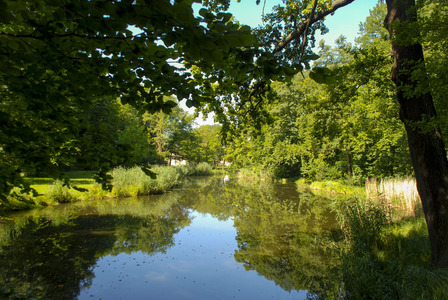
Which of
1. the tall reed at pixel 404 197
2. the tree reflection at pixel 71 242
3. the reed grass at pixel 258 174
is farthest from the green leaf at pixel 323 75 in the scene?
the reed grass at pixel 258 174

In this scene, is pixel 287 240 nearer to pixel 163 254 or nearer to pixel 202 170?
pixel 163 254

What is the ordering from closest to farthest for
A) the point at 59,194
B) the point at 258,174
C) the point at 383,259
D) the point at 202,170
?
the point at 383,259, the point at 59,194, the point at 258,174, the point at 202,170

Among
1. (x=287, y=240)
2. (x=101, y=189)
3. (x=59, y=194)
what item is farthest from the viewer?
(x=101, y=189)

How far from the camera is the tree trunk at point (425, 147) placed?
4.32m

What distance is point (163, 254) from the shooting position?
741 cm

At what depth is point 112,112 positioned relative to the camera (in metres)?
30.6

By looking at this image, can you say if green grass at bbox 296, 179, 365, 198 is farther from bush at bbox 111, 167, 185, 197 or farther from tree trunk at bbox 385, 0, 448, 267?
tree trunk at bbox 385, 0, 448, 267

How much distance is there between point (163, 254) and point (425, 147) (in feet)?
22.9

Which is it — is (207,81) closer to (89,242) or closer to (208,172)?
(89,242)

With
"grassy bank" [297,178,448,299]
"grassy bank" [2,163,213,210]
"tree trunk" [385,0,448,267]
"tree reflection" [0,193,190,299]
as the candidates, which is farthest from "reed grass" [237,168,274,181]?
"tree trunk" [385,0,448,267]

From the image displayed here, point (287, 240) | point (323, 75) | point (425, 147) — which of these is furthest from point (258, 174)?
point (323, 75)

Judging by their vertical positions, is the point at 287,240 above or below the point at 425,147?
below

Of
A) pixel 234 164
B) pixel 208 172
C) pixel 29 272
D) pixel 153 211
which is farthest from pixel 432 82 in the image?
pixel 234 164

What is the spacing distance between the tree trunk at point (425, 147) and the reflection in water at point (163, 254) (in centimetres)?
235
